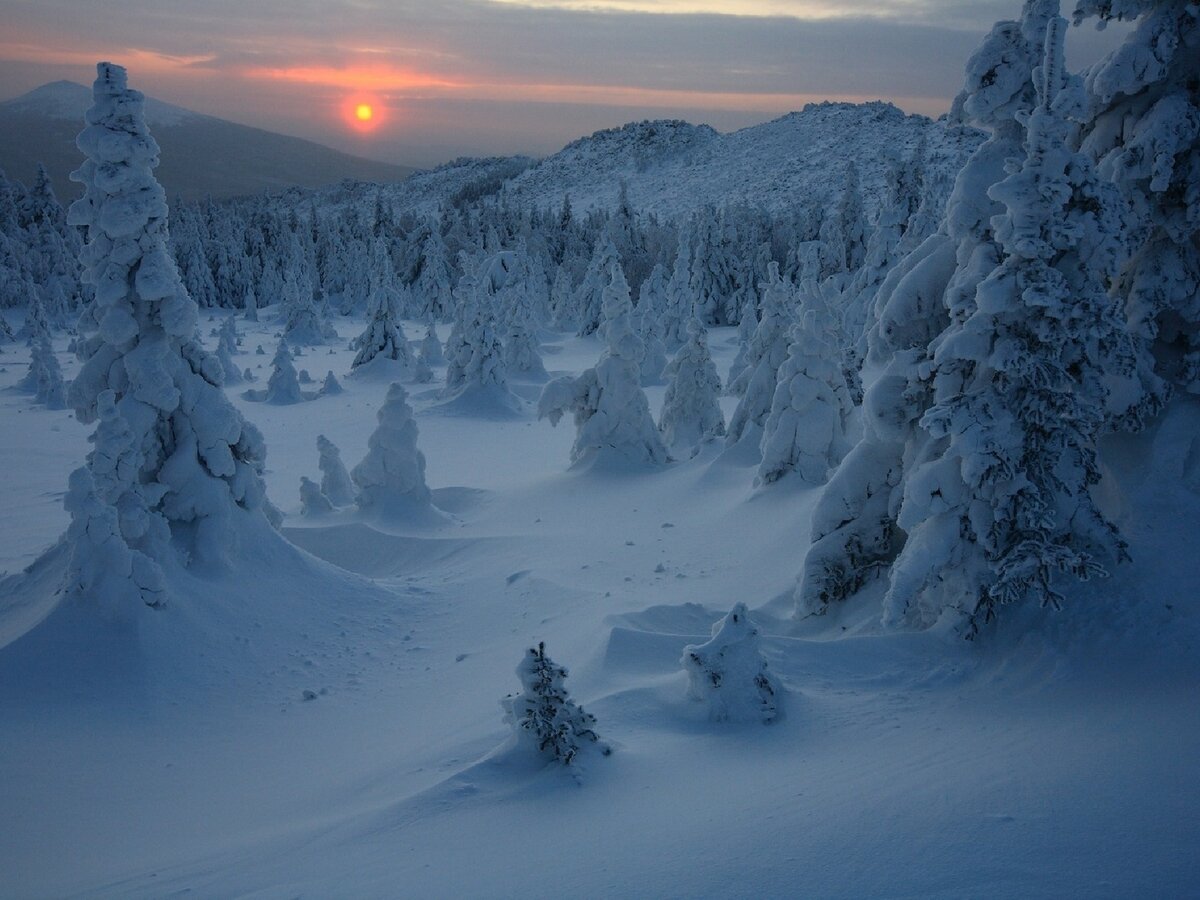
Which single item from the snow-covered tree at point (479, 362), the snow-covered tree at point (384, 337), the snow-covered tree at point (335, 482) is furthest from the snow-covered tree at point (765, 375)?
the snow-covered tree at point (384, 337)

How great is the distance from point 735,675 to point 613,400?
56.9 ft

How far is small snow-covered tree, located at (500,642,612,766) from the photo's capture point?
6.64 metres

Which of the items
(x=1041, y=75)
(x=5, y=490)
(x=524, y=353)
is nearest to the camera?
(x=1041, y=75)

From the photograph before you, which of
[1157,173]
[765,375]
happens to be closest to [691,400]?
[765,375]

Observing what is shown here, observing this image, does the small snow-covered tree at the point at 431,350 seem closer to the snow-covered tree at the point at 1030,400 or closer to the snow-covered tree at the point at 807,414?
the snow-covered tree at the point at 807,414

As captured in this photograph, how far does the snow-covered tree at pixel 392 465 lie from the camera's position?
1973 cm

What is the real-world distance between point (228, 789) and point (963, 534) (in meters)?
8.27

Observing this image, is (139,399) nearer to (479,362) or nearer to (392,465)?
(392,465)

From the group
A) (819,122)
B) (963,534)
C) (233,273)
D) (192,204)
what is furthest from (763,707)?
(819,122)

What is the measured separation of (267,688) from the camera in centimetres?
1098

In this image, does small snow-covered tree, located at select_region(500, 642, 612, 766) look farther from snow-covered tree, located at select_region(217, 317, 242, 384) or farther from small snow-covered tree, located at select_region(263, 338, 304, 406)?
small snow-covered tree, located at select_region(263, 338, 304, 406)

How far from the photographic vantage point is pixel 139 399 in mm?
12406

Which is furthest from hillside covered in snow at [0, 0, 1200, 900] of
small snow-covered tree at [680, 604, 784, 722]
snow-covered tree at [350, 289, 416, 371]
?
snow-covered tree at [350, 289, 416, 371]

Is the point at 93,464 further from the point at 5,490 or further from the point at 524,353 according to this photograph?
the point at 524,353
